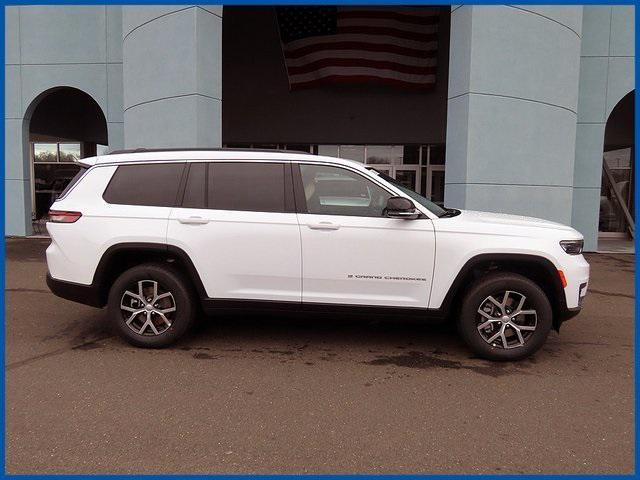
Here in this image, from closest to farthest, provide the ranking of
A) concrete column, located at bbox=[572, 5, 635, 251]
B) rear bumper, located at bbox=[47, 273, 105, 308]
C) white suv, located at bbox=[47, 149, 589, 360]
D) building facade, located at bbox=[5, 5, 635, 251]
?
white suv, located at bbox=[47, 149, 589, 360], rear bumper, located at bbox=[47, 273, 105, 308], building facade, located at bbox=[5, 5, 635, 251], concrete column, located at bbox=[572, 5, 635, 251]

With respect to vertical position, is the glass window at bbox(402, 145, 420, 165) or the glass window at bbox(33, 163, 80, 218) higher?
the glass window at bbox(402, 145, 420, 165)

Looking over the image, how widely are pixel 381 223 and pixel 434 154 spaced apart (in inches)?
493

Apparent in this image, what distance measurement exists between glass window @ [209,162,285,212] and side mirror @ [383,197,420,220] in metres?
1.00

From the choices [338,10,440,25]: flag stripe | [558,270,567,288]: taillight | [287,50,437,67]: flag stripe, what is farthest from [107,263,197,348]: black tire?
[287,50,437,67]: flag stripe

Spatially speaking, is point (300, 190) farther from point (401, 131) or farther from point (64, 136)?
point (64, 136)

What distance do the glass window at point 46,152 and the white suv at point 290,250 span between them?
15.4 meters

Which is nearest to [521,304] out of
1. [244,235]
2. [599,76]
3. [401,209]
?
[401,209]

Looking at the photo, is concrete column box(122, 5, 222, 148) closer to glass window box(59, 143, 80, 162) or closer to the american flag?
the american flag

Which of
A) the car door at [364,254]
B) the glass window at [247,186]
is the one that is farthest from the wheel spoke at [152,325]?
the car door at [364,254]

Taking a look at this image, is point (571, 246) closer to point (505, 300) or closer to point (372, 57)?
point (505, 300)

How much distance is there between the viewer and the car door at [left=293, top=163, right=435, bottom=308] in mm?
4633

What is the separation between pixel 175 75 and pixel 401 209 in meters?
6.58

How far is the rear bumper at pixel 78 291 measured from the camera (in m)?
4.96

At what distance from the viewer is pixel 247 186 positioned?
4922 mm
